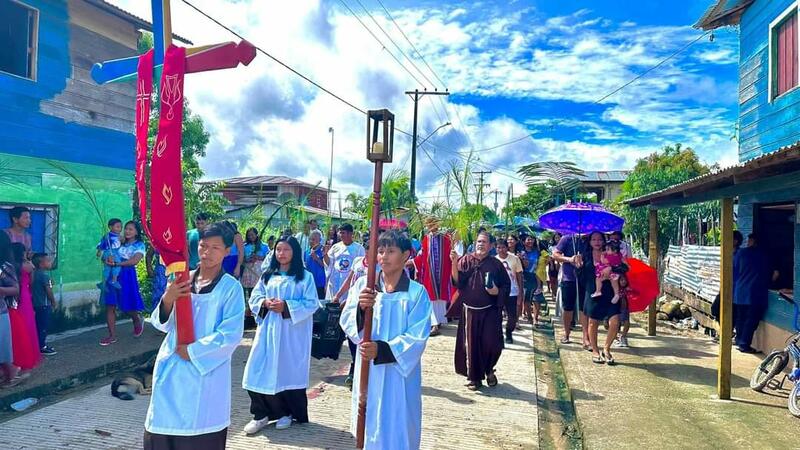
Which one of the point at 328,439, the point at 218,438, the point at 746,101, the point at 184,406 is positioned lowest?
the point at 328,439

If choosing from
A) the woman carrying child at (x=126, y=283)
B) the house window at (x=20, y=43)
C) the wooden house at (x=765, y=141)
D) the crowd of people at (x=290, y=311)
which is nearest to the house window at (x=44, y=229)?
the crowd of people at (x=290, y=311)

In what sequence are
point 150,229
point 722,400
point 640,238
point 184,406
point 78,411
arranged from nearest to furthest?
point 150,229 → point 184,406 → point 78,411 → point 722,400 → point 640,238

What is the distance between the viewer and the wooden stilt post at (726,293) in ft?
19.7

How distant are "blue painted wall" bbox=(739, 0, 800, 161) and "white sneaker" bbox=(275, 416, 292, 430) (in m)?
7.35

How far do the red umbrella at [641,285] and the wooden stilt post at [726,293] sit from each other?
2725 millimetres

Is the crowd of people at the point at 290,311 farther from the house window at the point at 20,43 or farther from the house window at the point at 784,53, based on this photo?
the house window at the point at 784,53

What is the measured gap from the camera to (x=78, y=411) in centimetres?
543

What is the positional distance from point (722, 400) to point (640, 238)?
14002 millimetres

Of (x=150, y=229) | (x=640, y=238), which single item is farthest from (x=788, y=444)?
(x=640, y=238)

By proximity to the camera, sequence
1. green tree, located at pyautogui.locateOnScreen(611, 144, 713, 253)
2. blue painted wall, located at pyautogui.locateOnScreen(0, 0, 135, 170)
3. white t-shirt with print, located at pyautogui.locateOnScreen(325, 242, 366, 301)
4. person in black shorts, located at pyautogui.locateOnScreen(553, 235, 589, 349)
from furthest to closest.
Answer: green tree, located at pyautogui.locateOnScreen(611, 144, 713, 253) → person in black shorts, located at pyautogui.locateOnScreen(553, 235, 589, 349) → blue painted wall, located at pyautogui.locateOnScreen(0, 0, 135, 170) → white t-shirt with print, located at pyautogui.locateOnScreen(325, 242, 366, 301)

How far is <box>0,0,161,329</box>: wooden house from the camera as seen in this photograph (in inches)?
340

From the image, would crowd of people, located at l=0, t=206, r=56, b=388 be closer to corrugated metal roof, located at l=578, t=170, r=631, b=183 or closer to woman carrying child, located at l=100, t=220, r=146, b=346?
woman carrying child, located at l=100, t=220, r=146, b=346

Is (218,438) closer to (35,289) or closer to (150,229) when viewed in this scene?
(150,229)

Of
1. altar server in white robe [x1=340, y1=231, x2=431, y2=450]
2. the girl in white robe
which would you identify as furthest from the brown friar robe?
altar server in white robe [x1=340, y1=231, x2=431, y2=450]
